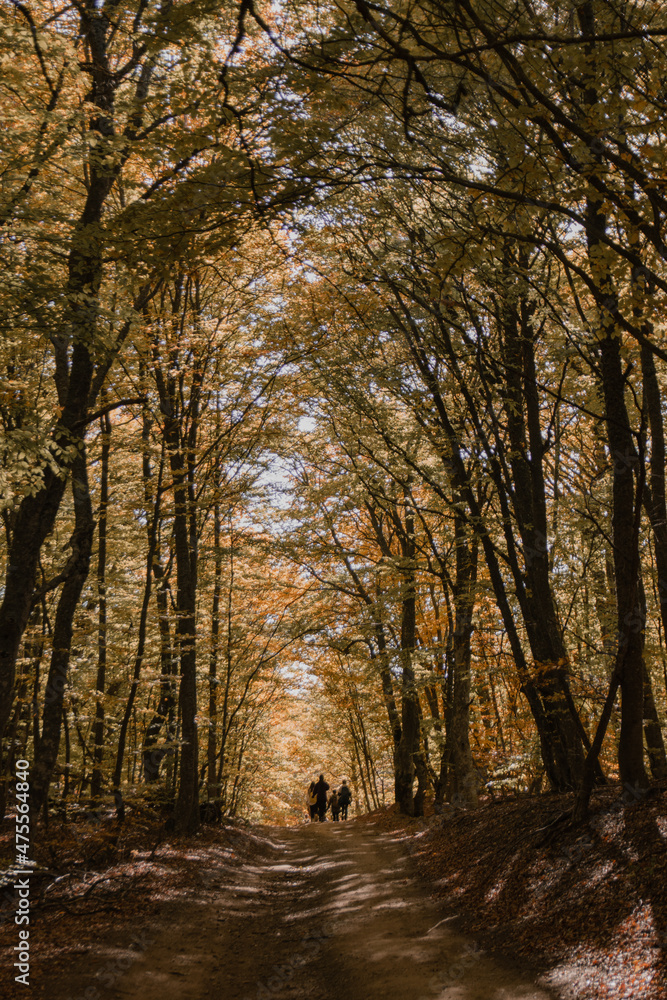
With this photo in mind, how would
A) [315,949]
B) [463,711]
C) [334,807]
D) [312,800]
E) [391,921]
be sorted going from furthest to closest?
[334,807], [312,800], [463,711], [391,921], [315,949]

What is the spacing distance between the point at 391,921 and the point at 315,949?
0.89m

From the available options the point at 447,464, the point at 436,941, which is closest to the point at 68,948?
the point at 436,941

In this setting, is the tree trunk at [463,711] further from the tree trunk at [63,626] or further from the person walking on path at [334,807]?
the person walking on path at [334,807]

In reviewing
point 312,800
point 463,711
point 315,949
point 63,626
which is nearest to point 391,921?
point 315,949

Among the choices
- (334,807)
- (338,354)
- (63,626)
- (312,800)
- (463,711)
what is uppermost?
(338,354)

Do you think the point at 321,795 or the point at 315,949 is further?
the point at 321,795

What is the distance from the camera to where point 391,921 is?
616 cm

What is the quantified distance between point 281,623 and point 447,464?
6752 millimetres

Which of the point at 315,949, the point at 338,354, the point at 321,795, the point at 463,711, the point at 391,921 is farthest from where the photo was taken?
the point at 321,795

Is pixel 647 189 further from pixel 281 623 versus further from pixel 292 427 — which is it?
pixel 281 623

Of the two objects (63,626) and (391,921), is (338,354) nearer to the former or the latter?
(63,626)

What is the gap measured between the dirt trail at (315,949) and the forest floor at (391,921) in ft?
0.07

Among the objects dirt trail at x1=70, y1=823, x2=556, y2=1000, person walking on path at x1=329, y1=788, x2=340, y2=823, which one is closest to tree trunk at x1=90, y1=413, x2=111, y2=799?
dirt trail at x1=70, y1=823, x2=556, y2=1000

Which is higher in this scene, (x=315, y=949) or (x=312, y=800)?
(x=315, y=949)
